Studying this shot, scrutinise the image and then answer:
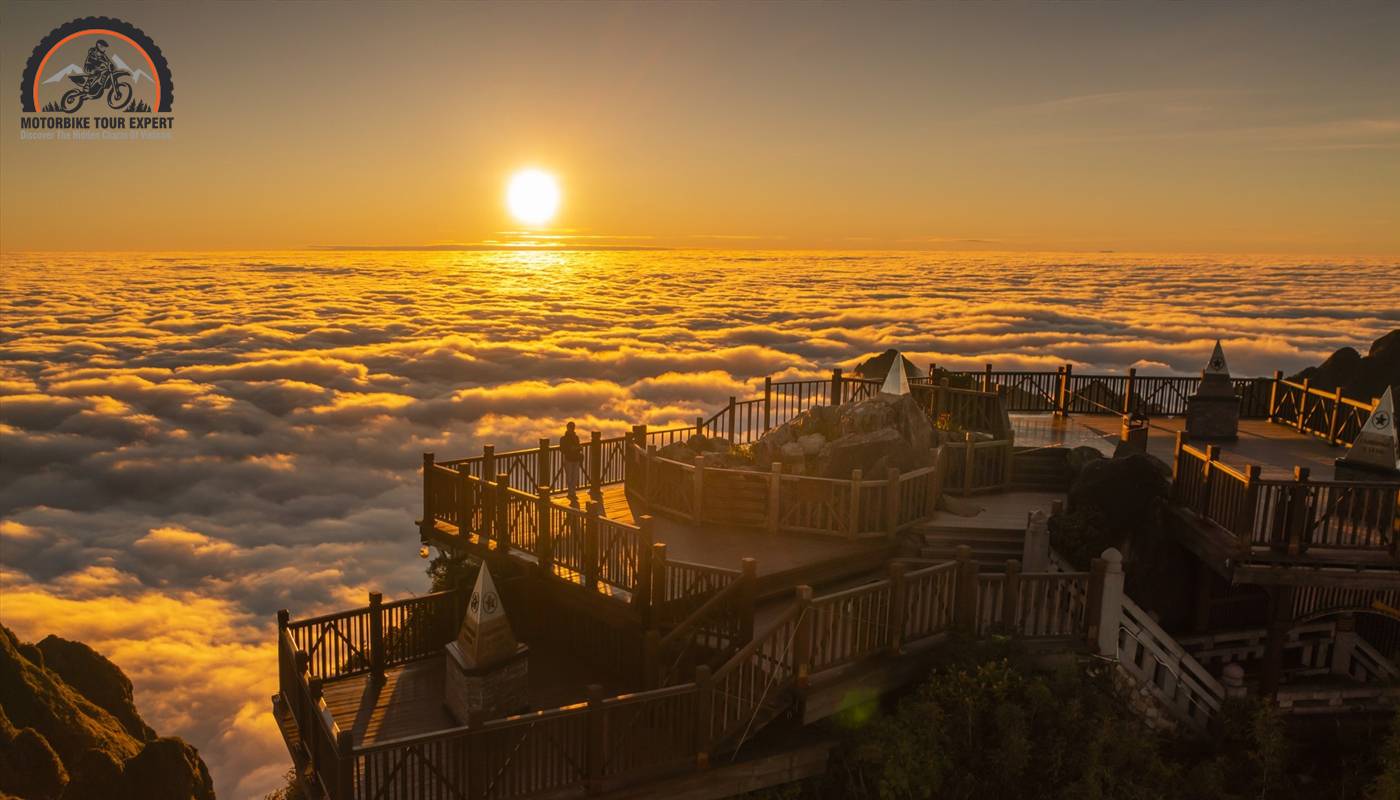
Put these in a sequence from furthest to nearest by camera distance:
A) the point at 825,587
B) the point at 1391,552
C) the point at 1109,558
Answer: the point at 825,587, the point at 1391,552, the point at 1109,558

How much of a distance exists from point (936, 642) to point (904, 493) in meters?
4.72

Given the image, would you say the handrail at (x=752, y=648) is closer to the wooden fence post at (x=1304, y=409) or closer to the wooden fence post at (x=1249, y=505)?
the wooden fence post at (x=1249, y=505)

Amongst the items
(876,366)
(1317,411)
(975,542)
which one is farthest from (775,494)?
(1317,411)

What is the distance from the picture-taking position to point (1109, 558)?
13.7 metres

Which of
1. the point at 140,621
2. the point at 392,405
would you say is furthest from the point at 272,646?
the point at 392,405

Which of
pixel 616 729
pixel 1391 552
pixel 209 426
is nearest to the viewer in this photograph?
pixel 616 729

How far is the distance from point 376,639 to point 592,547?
4.37 metres

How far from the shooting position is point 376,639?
15.5 meters

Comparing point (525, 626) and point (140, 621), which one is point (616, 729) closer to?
point (525, 626)

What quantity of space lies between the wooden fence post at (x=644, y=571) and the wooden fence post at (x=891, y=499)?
587 centimetres

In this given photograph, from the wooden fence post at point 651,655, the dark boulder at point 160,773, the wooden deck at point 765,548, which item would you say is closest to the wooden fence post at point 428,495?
the wooden deck at point 765,548

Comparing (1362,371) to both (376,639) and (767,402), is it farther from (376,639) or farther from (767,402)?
(376,639)

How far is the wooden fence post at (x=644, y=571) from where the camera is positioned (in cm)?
1379

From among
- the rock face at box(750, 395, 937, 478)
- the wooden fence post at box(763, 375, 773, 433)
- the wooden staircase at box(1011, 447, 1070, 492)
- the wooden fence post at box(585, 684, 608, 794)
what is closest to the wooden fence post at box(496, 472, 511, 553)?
the wooden fence post at box(585, 684, 608, 794)
